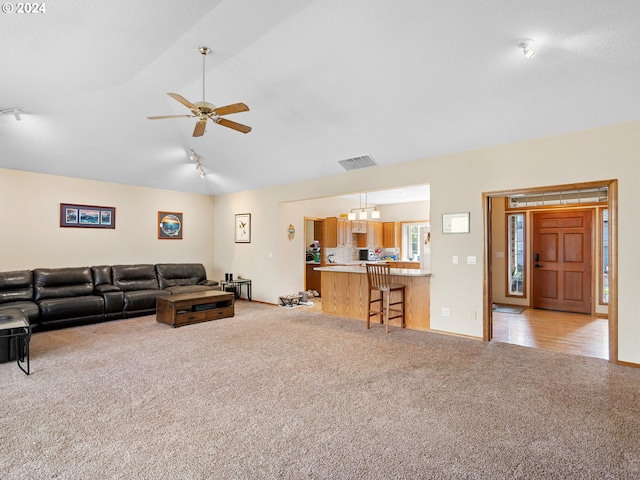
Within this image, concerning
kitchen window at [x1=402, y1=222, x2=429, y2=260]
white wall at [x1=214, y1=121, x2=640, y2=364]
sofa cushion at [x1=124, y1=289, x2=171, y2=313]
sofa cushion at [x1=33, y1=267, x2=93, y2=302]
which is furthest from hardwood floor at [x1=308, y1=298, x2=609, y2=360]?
sofa cushion at [x1=33, y1=267, x2=93, y2=302]

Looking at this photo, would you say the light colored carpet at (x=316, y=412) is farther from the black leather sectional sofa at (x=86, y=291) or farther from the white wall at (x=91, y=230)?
the white wall at (x=91, y=230)

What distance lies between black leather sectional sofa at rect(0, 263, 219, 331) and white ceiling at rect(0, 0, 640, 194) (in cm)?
192

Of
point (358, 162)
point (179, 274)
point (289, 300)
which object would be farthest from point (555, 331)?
point (179, 274)

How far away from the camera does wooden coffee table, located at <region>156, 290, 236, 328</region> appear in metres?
5.45

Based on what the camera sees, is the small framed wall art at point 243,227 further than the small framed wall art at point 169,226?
Yes

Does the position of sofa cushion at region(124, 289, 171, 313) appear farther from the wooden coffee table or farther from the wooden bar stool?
the wooden bar stool

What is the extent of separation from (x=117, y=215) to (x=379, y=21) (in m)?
6.12

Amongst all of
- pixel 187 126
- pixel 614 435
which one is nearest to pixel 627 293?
pixel 614 435

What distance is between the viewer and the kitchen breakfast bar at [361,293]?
5.28 metres

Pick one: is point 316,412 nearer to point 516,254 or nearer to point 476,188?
point 476,188

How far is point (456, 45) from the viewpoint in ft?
10.7

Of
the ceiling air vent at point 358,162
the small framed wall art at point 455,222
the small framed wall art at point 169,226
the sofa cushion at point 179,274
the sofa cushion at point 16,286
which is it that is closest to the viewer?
the small framed wall art at point 455,222

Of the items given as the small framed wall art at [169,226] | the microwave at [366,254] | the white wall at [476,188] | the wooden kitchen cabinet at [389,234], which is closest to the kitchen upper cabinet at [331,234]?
the microwave at [366,254]

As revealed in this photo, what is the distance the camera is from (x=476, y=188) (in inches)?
187
